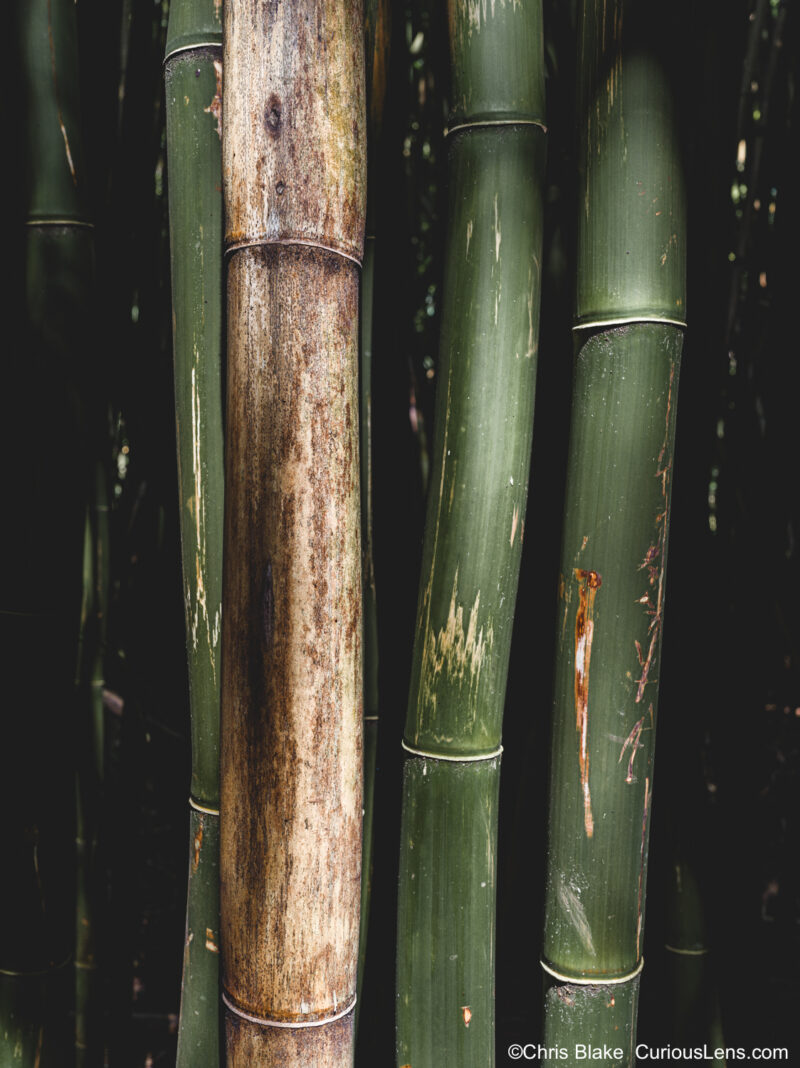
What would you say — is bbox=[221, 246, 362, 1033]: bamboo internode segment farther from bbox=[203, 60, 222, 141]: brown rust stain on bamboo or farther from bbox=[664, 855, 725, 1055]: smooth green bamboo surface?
bbox=[664, 855, 725, 1055]: smooth green bamboo surface

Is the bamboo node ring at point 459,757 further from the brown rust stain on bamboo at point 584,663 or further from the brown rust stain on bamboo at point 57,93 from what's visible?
the brown rust stain on bamboo at point 57,93

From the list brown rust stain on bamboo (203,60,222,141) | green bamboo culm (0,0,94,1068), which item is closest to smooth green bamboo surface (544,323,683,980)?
brown rust stain on bamboo (203,60,222,141)

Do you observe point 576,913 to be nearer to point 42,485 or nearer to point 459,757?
point 459,757

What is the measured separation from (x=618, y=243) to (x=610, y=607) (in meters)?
0.22

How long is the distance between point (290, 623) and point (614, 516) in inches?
8.3

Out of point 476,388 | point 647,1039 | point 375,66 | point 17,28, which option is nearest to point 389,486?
point 476,388

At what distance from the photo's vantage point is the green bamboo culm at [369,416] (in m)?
0.57

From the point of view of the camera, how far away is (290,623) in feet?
1.54

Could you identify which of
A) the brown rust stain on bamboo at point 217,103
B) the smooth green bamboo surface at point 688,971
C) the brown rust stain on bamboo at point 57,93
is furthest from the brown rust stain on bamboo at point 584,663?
the brown rust stain on bamboo at point 57,93

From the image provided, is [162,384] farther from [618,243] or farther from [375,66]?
[618,243]

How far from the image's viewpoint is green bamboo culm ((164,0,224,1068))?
0.54 meters

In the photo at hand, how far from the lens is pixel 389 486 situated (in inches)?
27.5

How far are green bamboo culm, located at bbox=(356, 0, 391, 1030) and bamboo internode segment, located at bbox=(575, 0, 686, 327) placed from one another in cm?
14

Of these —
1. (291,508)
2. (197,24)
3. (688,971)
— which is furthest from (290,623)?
(688,971)
